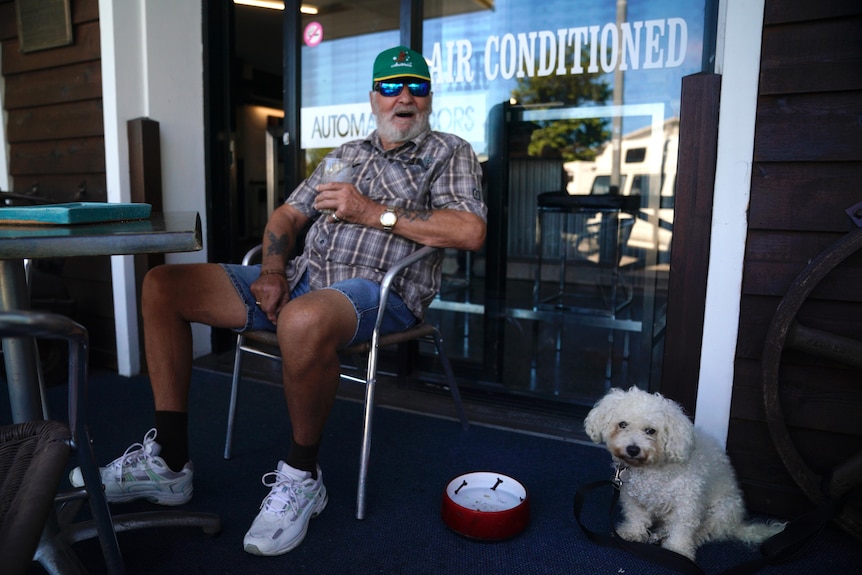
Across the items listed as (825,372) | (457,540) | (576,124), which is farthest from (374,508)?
(576,124)

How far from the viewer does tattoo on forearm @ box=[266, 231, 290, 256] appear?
1897 millimetres

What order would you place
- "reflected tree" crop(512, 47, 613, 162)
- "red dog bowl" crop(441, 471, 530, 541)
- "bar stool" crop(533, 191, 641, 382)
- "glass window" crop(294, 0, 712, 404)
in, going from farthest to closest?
"bar stool" crop(533, 191, 641, 382), "reflected tree" crop(512, 47, 613, 162), "glass window" crop(294, 0, 712, 404), "red dog bowl" crop(441, 471, 530, 541)

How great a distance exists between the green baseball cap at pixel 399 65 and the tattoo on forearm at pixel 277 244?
1.90 ft

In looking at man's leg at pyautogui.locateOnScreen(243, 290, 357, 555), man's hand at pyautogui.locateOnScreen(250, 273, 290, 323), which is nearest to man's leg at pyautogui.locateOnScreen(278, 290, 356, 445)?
man's leg at pyautogui.locateOnScreen(243, 290, 357, 555)

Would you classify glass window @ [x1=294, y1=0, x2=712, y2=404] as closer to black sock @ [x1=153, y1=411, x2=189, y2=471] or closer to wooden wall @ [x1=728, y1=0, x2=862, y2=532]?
wooden wall @ [x1=728, y1=0, x2=862, y2=532]

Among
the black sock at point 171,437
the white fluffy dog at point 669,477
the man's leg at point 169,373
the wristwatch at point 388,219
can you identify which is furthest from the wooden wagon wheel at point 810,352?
the black sock at point 171,437

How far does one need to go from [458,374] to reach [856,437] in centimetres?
146

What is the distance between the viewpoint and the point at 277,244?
1.91m

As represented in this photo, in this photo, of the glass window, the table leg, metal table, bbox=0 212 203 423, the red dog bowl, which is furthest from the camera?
the glass window

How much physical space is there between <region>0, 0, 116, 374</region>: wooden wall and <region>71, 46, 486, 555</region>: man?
4.60ft

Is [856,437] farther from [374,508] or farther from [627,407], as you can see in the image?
[374,508]

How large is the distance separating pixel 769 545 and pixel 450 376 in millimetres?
1034

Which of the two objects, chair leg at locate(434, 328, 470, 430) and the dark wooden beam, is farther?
chair leg at locate(434, 328, 470, 430)

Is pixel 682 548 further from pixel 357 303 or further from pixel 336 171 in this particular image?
pixel 336 171
